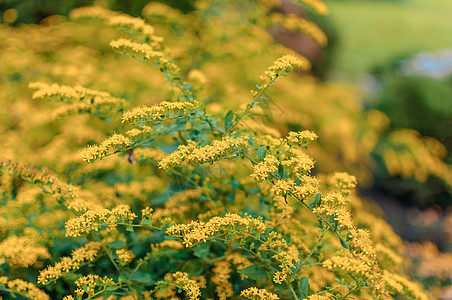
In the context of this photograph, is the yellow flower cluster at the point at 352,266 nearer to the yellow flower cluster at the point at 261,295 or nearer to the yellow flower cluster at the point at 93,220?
the yellow flower cluster at the point at 261,295

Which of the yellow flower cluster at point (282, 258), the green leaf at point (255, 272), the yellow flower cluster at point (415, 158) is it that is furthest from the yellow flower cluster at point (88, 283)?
the yellow flower cluster at point (415, 158)

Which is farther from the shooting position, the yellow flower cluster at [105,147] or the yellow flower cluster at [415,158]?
the yellow flower cluster at [415,158]

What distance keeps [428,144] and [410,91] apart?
97cm

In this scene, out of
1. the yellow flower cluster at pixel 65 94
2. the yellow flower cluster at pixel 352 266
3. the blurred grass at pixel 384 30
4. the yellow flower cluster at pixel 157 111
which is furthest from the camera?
the blurred grass at pixel 384 30

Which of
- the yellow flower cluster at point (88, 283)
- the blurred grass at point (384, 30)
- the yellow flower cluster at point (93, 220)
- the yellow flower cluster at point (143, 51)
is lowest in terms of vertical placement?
the blurred grass at point (384, 30)

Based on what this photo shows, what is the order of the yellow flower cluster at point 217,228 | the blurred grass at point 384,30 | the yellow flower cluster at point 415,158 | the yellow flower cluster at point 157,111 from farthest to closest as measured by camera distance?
the blurred grass at point 384,30
the yellow flower cluster at point 415,158
the yellow flower cluster at point 157,111
the yellow flower cluster at point 217,228

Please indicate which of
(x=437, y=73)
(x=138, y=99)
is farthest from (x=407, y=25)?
(x=138, y=99)

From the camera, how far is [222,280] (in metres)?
1.46

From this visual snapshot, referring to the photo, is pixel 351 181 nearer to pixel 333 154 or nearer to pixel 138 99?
pixel 138 99

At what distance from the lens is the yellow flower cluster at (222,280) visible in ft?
4.79

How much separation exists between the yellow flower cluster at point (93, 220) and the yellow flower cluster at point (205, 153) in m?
0.23

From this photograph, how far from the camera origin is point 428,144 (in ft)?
14.4

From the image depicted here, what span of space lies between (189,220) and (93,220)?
52 cm

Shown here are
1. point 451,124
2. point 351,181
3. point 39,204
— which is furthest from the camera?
point 451,124
